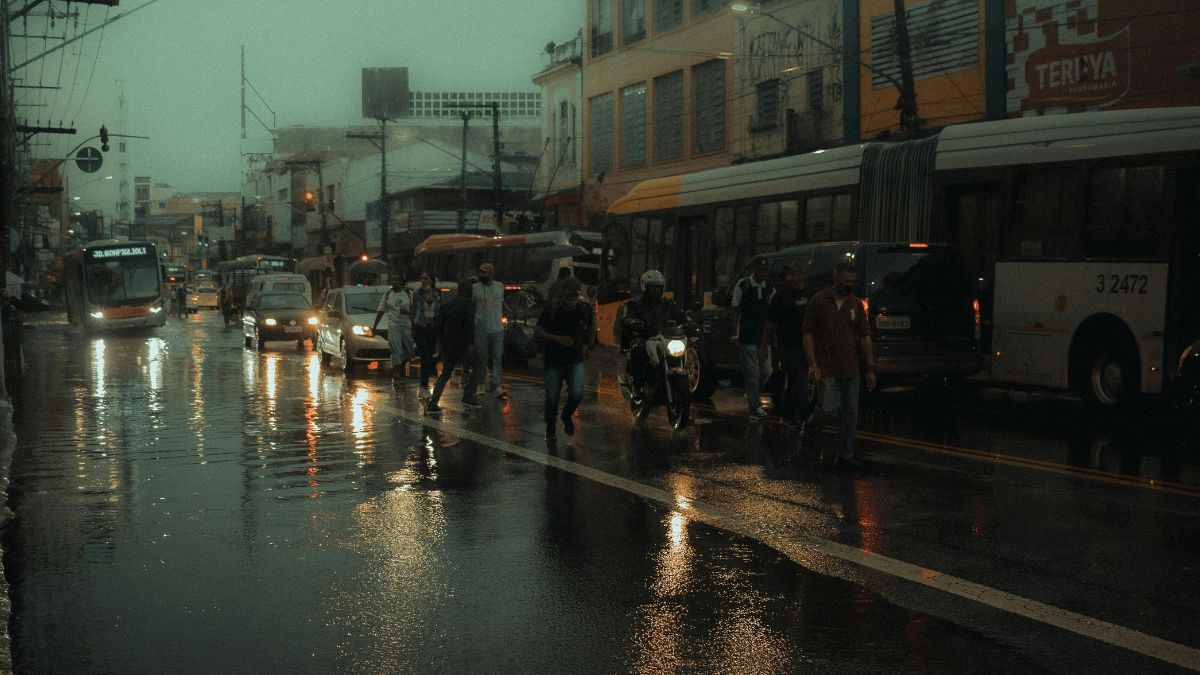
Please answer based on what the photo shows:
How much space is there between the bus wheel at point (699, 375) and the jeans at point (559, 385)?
3.73m

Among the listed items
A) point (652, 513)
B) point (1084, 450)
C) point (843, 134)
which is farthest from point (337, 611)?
point (843, 134)

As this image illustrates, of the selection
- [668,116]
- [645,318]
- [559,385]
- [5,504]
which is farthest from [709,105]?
[5,504]

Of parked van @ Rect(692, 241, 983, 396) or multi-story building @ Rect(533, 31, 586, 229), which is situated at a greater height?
multi-story building @ Rect(533, 31, 586, 229)

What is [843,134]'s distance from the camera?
118 feet

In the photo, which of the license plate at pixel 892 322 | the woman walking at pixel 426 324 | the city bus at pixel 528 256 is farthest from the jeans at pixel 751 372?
the city bus at pixel 528 256

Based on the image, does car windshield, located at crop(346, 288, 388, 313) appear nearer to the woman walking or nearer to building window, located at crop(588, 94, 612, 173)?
the woman walking

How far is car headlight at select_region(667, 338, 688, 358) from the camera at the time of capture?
14375 millimetres

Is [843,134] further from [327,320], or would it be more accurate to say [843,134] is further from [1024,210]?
[1024,210]

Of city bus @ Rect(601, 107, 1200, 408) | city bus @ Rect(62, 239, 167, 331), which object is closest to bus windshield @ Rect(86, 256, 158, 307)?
city bus @ Rect(62, 239, 167, 331)

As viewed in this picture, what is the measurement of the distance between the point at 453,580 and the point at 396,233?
68656 mm

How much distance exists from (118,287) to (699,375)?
35060mm

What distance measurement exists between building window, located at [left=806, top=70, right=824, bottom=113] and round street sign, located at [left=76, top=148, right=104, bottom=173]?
85.4ft

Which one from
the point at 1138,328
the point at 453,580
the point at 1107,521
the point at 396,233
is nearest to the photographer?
the point at 453,580

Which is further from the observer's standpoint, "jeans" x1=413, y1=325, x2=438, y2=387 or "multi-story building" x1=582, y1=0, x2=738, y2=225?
"multi-story building" x1=582, y1=0, x2=738, y2=225
